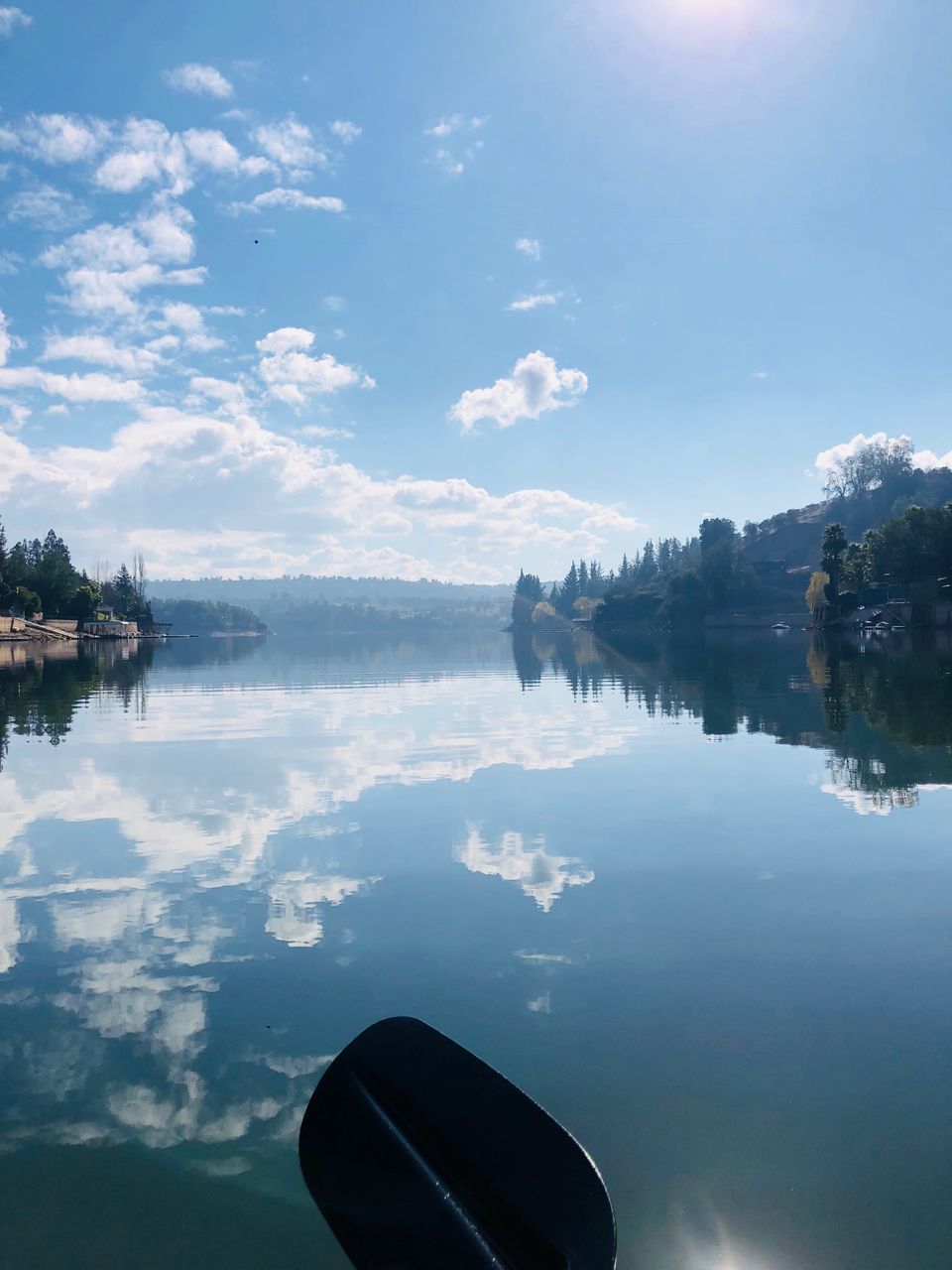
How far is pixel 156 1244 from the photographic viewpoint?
5.00 meters

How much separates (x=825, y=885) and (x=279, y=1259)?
8883 mm

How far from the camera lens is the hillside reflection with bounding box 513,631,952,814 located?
1866 cm

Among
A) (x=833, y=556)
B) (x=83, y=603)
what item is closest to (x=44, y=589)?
(x=83, y=603)

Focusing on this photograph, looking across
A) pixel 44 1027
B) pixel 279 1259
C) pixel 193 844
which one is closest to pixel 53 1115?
pixel 44 1027

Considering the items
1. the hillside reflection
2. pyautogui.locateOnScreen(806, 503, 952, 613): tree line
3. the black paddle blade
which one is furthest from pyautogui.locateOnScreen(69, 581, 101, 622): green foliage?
the black paddle blade

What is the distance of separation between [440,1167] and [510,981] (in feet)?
12.3

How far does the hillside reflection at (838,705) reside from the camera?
18.7m

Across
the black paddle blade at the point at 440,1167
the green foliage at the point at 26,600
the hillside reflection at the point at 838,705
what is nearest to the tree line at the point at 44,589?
the green foliage at the point at 26,600

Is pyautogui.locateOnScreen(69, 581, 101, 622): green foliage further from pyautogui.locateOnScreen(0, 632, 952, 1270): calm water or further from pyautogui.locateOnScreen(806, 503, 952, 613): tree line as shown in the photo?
pyautogui.locateOnScreen(0, 632, 952, 1270): calm water

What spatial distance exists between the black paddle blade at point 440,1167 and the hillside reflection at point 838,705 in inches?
503

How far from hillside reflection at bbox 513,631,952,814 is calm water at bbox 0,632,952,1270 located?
370 mm

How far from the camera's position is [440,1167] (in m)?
4.77

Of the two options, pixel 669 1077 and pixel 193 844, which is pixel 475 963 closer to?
pixel 669 1077

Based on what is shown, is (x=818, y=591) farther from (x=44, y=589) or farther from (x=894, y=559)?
(x=44, y=589)
